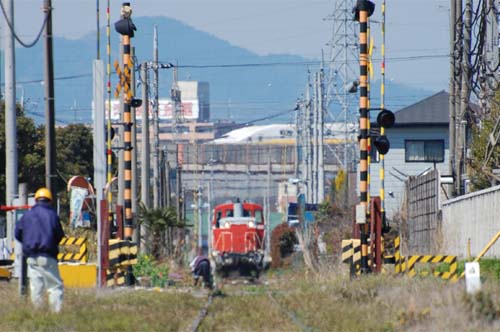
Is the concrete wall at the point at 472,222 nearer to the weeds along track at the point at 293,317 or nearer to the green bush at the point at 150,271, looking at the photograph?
the green bush at the point at 150,271

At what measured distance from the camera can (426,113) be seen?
62.2m

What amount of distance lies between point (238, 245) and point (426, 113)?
21.6m

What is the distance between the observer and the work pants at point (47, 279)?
15.2 metres

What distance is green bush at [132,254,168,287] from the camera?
2520 cm

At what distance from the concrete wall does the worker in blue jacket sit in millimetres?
12907

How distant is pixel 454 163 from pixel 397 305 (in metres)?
19.6

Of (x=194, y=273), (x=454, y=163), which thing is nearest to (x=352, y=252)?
(x=194, y=273)

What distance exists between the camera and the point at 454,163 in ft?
113

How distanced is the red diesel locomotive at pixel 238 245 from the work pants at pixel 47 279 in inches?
1082

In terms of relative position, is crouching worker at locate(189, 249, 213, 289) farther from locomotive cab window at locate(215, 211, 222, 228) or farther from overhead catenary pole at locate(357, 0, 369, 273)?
locomotive cab window at locate(215, 211, 222, 228)

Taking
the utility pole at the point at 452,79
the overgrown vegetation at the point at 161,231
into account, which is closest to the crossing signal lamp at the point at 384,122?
the utility pole at the point at 452,79

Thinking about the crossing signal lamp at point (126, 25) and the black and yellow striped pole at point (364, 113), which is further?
the crossing signal lamp at point (126, 25)

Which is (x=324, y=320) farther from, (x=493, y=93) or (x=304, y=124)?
(x=304, y=124)

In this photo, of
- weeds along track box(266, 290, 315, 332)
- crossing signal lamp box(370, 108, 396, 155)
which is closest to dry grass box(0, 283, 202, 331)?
weeds along track box(266, 290, 315, 332)
